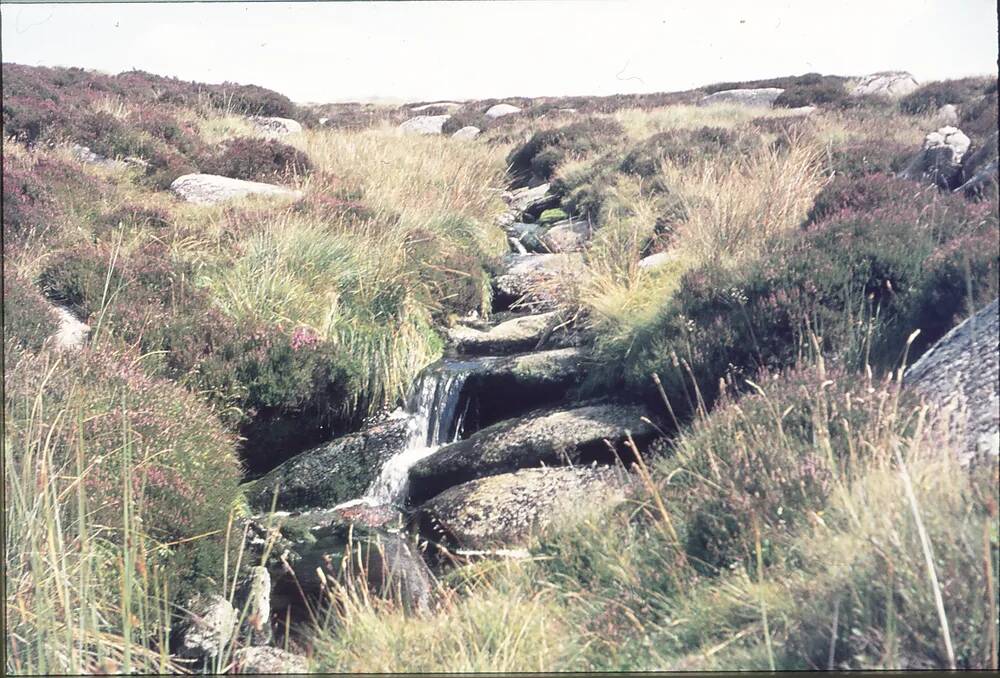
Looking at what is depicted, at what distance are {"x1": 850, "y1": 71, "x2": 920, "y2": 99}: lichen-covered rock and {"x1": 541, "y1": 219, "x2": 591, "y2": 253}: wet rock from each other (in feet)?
9.38

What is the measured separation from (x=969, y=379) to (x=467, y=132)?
37.8ft

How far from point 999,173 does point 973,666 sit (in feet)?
6.93

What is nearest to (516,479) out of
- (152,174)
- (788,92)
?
(788,92)

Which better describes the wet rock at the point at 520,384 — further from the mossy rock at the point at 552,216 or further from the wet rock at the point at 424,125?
the wet rock at the point at 424,125

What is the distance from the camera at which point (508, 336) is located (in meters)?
6.82

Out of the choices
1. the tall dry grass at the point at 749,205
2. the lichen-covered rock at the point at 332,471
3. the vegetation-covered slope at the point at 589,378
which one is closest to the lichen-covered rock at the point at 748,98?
the vegetation-covered slope at the point at 589,378

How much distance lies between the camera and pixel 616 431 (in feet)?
15.7

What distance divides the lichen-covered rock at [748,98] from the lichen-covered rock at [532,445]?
380 centimetres

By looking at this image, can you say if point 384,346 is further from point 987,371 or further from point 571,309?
point 987,371

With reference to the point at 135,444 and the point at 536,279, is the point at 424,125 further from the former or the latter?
the point at 135,444

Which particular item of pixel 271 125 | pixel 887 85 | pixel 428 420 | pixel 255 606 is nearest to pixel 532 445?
pixel 428 420

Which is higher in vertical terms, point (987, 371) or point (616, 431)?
point (987, 371)

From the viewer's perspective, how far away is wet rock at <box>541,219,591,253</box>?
8.48 meters

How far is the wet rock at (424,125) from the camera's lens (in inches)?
470
